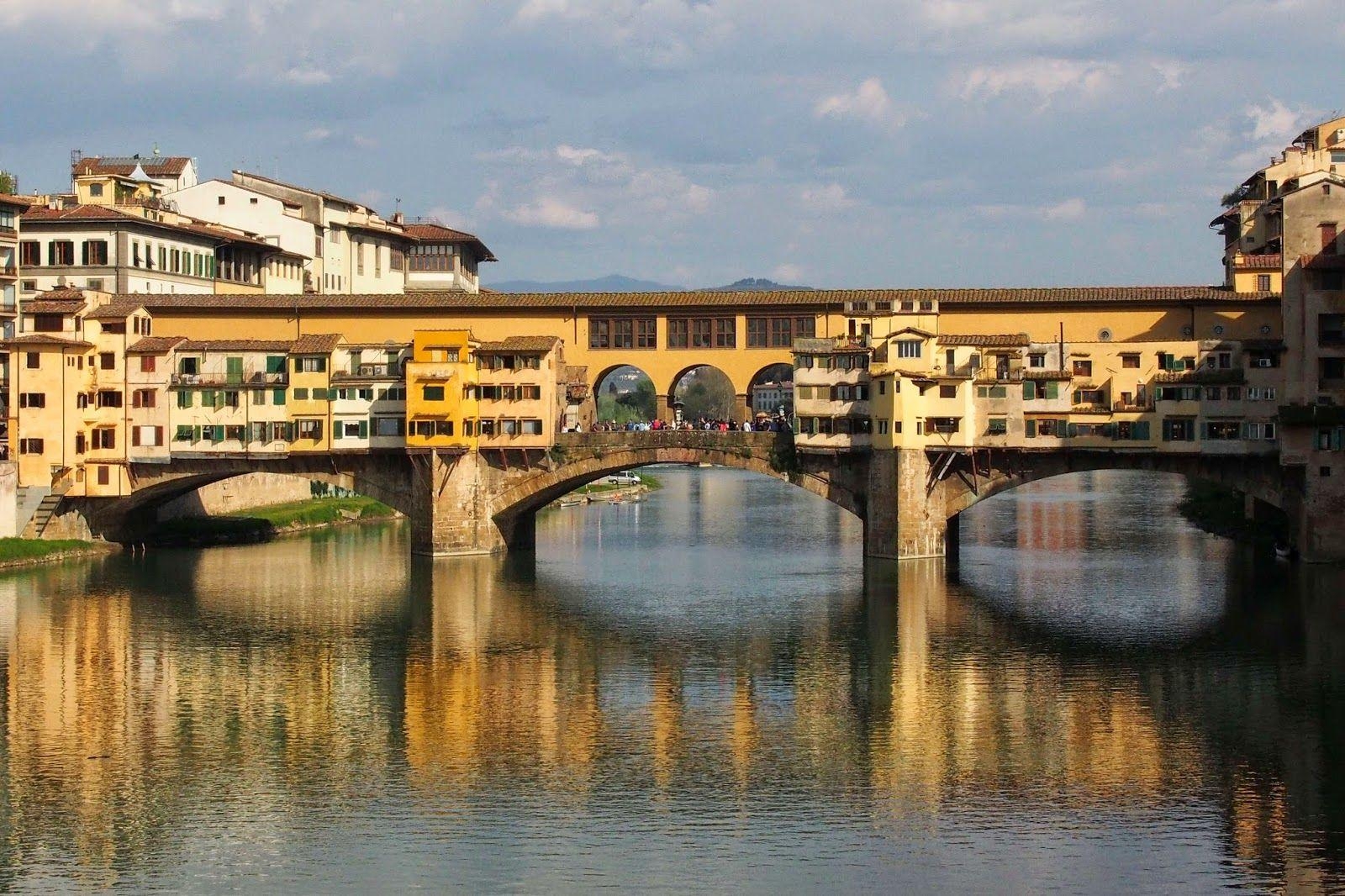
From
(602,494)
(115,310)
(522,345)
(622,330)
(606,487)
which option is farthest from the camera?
(606,487)

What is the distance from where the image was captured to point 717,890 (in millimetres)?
35438

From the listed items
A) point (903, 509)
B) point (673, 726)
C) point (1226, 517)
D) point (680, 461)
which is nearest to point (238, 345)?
point (680, 461)

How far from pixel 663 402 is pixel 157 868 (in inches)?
1969

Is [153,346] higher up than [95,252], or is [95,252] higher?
[95,252]

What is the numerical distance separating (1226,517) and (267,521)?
45583mm

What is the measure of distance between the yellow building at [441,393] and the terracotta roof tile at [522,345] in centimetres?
66

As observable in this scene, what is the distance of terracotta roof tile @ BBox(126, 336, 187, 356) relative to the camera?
82625 mm

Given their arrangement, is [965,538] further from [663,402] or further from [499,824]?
[499,824]

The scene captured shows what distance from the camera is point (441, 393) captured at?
262 feet

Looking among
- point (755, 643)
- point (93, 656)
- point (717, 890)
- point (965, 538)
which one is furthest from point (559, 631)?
point (965, 538)

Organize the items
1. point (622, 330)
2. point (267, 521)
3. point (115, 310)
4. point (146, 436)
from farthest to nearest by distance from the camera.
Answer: point (267, 521)
point (622, 330)
point (115, 310)
point (146, 436)

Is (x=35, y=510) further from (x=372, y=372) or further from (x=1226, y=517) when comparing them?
(x=1226, y=517)

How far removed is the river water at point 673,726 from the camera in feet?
123

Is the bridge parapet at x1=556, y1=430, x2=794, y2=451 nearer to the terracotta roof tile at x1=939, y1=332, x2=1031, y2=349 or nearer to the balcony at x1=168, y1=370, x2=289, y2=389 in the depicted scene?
the terracotta roof tile at x1=939, y1=332, x2=1031, y2=349
